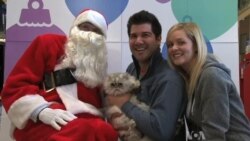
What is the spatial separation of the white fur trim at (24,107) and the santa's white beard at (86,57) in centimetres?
23

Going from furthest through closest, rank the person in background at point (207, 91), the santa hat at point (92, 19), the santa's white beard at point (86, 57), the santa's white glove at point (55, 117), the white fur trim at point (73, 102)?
the santa hat at point (92, 19) → the santa's white beard at point (86, 57) → the white fur trim at point (73, 102) → the santa's white glove at point (55, 117) → the person in background at point (207, 91)

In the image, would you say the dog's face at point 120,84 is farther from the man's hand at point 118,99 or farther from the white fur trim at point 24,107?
the white fur trim at point 24,107

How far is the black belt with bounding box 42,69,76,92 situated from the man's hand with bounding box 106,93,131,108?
8.7 inches

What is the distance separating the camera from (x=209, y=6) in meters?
2.21

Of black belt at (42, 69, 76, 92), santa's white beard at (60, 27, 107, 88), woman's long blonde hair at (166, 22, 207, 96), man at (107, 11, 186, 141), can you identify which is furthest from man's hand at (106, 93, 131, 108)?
woman's long blonde hair at (166, 22, 207, 96)

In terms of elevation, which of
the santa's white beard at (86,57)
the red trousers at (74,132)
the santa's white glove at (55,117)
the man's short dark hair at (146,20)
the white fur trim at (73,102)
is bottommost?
the red trousers at (74,132)

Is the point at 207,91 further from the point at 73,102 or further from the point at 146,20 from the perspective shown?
the point at 73,102

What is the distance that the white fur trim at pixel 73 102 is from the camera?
1603 millimetres

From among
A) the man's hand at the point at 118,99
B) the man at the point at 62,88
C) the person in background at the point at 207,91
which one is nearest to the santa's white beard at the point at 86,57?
the man at the point at 62,88

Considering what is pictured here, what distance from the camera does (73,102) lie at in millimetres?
1618

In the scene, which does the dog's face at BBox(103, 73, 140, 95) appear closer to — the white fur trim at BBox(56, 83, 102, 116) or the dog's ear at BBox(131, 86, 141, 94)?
the dog's ear at BBox(131, 86, 141, 94)

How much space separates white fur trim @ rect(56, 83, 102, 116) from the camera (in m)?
1.60

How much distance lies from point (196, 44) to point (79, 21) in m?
0.69

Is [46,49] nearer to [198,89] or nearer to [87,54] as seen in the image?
[87,54]
